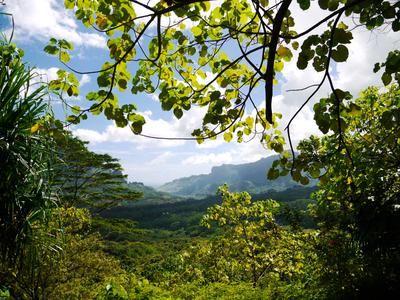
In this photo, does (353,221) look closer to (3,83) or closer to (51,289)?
(3,83)

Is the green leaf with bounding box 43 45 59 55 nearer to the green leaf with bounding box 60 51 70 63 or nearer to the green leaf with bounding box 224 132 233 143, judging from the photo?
the green leaf with bounding box 60 51 70 63

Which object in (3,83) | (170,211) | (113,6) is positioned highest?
(3,83)

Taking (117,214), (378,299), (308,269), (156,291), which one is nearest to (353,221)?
(378,299)

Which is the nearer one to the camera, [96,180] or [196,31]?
[196,31]

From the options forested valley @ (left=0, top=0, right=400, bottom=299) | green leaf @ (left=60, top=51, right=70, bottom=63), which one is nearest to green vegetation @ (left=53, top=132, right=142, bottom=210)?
forested valley @ (left=0, top=0, right=400, bottom=299)

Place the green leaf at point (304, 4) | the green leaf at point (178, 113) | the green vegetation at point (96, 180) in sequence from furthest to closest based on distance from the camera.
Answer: the green vegetation at point (96, 180) → the green leaf at point (178, 113) → the green leaf at point (304, 4)

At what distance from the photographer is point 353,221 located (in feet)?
16.5

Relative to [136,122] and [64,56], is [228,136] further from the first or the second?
[64,56]

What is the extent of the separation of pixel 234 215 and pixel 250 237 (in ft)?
2.83

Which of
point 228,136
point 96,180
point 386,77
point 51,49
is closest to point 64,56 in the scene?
point 51,49

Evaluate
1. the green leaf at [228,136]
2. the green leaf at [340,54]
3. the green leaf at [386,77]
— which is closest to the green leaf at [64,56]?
the green leaf at [228,136]

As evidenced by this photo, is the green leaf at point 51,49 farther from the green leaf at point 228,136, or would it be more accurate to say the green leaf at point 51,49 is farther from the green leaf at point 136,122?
the green leaf at point 228,136

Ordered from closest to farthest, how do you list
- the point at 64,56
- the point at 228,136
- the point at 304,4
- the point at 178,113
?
1. the point at 304,4
2. the point at 64,56
3. the point at 178,113
4. the point at 228,136

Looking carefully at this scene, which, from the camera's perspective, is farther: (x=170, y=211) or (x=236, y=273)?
(x=170, y=211)
